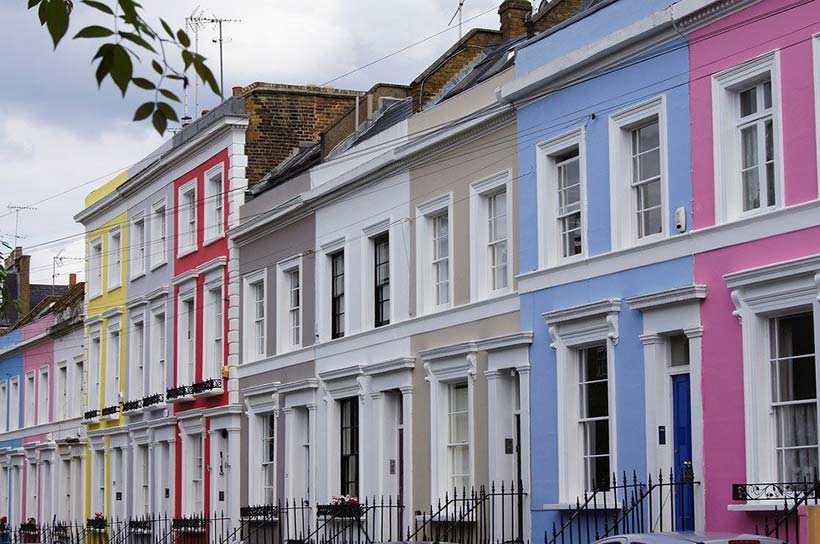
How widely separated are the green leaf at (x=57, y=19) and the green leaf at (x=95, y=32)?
7.8 inches

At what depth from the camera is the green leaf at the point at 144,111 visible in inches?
267

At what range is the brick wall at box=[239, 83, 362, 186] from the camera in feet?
120

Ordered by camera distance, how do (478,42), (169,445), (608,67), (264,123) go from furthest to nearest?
(169,445)
(264,123)
(478,42)
(608,67)

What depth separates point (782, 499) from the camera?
17641mm

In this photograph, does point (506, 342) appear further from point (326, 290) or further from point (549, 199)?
point (326, 290)

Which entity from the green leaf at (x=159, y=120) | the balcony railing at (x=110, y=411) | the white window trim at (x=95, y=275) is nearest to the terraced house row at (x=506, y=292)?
the balcony railing at (x=110, y=411)

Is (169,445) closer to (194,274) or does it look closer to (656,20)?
(194,274)

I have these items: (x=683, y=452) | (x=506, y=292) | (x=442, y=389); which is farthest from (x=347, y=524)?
(x=683, y=452)

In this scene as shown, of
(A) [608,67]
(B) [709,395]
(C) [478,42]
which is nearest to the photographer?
(B) [709,395]

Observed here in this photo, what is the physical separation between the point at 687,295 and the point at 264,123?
19.2m

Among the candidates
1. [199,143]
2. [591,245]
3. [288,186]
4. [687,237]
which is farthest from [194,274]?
[687,237]

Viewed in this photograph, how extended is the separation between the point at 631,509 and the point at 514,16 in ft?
45.5

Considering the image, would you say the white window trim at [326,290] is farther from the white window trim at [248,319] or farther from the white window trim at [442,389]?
the white window trim at [442,389]

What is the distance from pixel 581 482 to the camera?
2191cm
